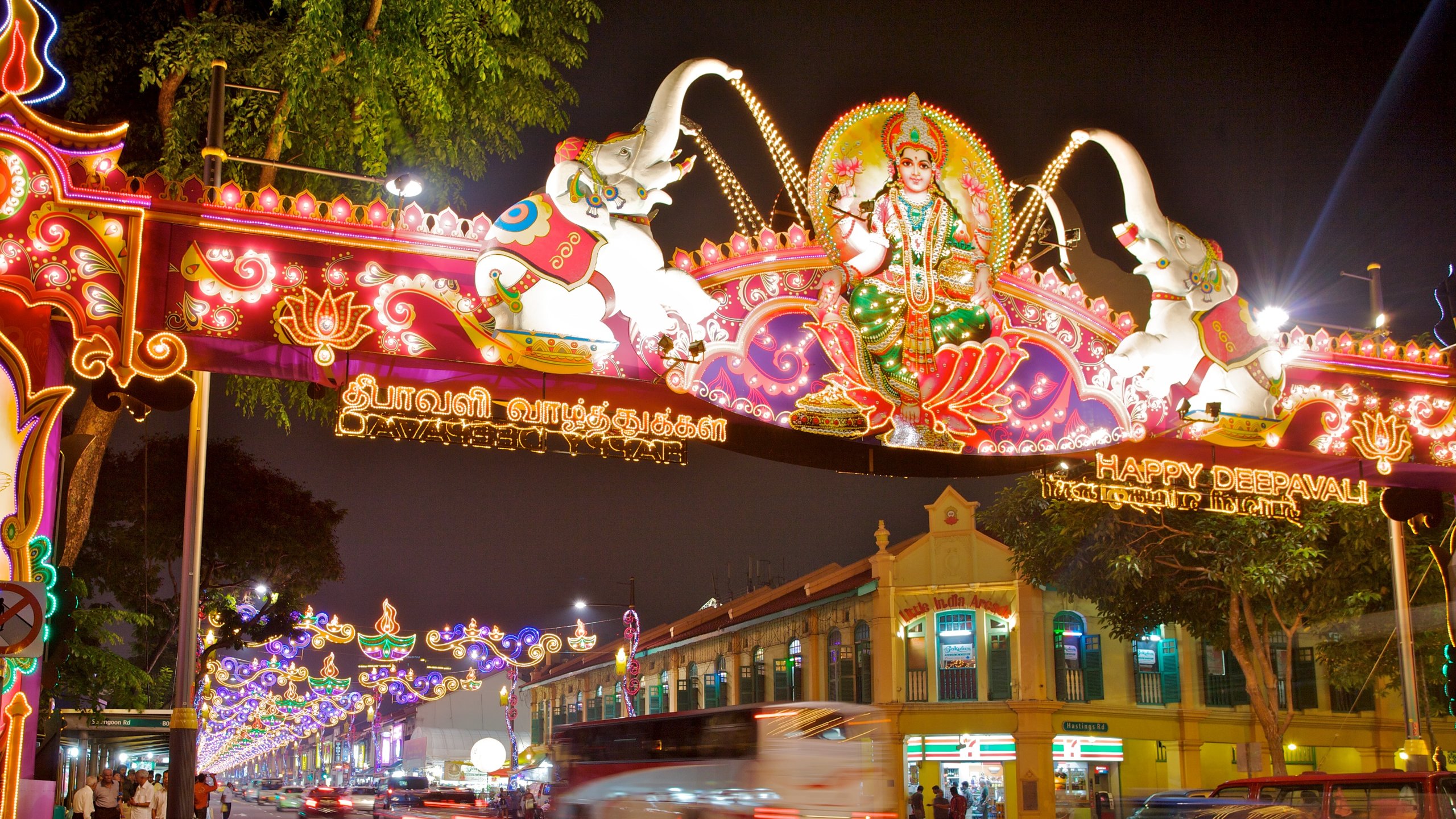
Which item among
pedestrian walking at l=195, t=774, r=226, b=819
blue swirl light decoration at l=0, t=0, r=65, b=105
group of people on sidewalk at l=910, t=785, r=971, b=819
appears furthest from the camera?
group of people on sidewalk at l=910, t=785, r=971, b=819

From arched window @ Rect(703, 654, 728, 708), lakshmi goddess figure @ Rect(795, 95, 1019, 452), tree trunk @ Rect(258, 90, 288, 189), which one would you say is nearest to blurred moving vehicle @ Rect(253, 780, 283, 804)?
arched window @ Rect(703, 654, 728, 708)

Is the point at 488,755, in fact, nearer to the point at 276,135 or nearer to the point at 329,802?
the point at 329,802

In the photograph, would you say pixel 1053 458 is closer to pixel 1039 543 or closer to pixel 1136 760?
pixel 1039 543

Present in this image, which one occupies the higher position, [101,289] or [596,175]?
[596,175]

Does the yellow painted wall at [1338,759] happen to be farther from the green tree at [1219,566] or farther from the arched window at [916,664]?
the green tree at [1219,566]

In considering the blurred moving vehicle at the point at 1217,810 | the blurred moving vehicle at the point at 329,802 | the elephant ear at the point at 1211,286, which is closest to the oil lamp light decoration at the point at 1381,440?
the elephant ear at the point at 1211,286

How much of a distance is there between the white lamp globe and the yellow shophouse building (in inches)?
1144

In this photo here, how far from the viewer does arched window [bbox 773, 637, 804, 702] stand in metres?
40.8

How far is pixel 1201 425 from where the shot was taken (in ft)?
48.6

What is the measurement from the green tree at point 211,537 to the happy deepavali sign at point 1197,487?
2184 centimetres

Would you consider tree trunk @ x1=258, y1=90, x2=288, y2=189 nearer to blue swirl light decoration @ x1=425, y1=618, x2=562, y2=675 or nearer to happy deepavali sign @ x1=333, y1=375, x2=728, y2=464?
happy deepavali sign @ x1=333, y1=375, x2=728, y2=464

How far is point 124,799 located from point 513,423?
1891 centimetres

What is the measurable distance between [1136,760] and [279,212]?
31.7 m

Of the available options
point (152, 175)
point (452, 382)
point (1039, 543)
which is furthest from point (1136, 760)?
point (152, 175)
